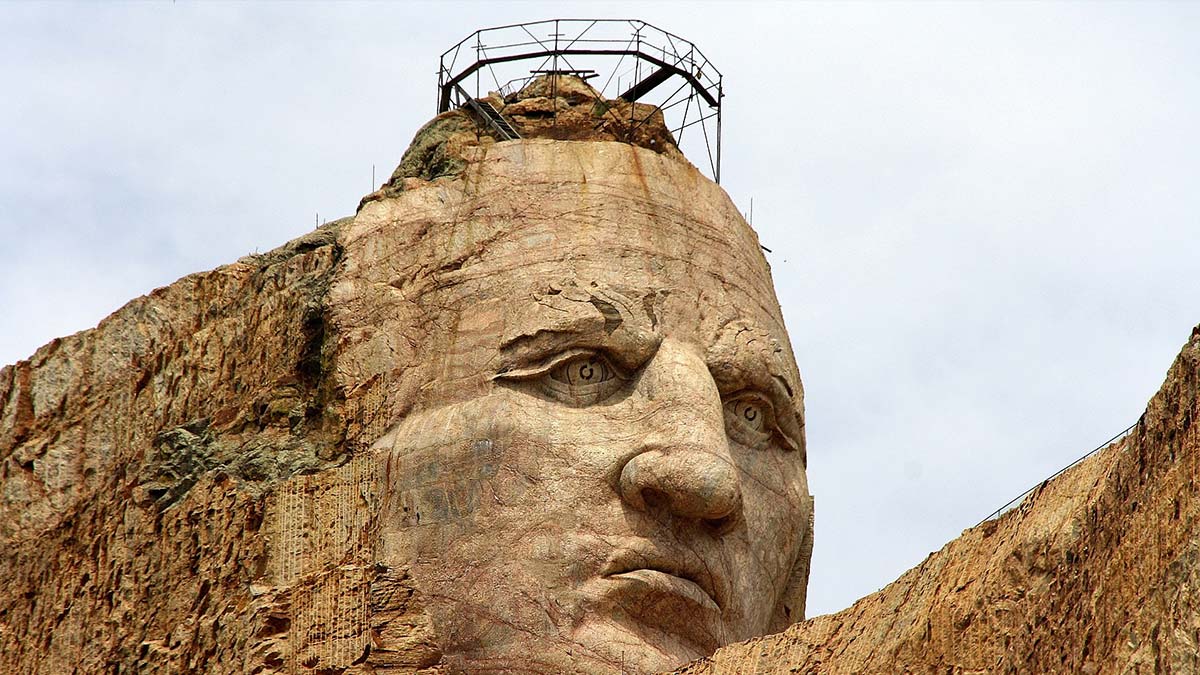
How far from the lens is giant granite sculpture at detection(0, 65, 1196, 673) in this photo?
64.4 ft

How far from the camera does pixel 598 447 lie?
20.1 metres

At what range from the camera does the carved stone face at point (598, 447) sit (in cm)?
1956

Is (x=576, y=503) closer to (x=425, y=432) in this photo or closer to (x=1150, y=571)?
(x=425, y=432)

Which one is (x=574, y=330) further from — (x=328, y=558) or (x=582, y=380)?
(x=328, y=558)

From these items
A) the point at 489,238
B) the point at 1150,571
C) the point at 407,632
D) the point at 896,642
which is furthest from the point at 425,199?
the point at 1150,571

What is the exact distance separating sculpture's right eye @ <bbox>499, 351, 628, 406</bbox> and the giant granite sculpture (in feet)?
0.07

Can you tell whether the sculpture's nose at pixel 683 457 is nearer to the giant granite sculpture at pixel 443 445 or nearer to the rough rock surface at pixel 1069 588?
the giant granite sculpture at pixel 443 445

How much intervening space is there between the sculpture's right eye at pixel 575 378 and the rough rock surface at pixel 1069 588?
3.59m

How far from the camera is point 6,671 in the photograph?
2153cm

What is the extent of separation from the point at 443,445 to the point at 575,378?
1180 millimetres

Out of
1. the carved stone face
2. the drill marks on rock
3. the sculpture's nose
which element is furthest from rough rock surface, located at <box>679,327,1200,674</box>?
the drill marks on rock

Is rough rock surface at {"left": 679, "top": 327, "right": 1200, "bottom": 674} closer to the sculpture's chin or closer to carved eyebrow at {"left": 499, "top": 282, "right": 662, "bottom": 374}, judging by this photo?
the sculpture's chin

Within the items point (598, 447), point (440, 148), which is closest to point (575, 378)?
point (598, 447)

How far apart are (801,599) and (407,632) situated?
375cm
